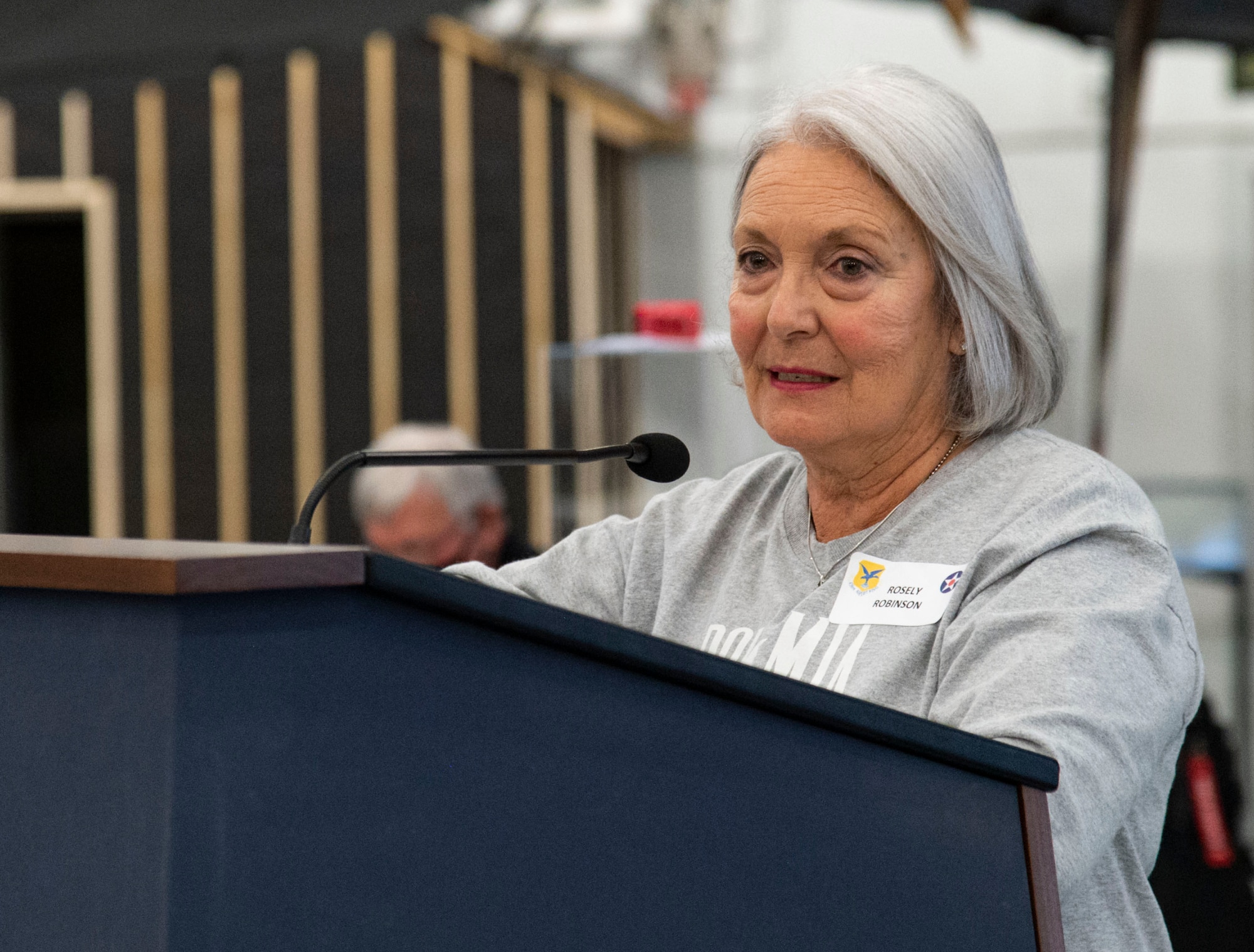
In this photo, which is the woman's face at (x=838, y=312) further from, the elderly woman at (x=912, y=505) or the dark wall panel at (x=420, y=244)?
the dark wall panel at (x=420, y=244)

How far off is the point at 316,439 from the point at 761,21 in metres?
2.05

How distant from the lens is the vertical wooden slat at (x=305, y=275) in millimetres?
4969

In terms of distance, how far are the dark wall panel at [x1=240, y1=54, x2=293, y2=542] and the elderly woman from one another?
3704mm

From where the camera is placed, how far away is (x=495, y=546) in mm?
3521

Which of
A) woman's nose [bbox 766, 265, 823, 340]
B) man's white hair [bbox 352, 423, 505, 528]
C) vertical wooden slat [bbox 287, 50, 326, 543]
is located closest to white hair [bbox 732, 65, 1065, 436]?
woman's nose [bbox 766, 265, 823, 340]

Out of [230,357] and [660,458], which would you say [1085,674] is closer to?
[660,458]

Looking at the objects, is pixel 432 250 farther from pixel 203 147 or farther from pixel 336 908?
pixel 336 908

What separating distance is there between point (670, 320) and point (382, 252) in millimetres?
2056

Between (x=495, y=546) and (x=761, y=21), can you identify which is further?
(x=761, y=21)

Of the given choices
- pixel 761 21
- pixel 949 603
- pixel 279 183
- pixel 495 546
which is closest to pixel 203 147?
pixel 279 183

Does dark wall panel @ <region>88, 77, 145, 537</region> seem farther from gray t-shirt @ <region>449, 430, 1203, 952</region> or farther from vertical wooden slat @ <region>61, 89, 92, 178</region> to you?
gray t-shirt @ <region>449, 430, 1203, 952</region>

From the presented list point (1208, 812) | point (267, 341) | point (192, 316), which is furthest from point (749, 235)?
point (192, 316)

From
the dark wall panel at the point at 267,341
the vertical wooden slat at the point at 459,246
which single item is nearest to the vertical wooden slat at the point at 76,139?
the dark wall panel at the point at 267,341

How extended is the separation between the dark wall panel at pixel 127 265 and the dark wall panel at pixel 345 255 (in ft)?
2.24
